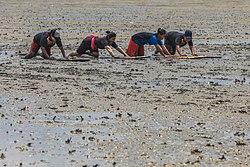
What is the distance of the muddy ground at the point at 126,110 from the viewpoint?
1110cm

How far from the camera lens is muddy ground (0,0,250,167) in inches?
437

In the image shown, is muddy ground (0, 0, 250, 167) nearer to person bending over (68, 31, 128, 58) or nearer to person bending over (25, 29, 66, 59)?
person bending over (25, 29, 66, 59)

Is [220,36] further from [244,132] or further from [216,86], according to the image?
[244,132]

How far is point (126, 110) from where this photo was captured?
1481 centimetres

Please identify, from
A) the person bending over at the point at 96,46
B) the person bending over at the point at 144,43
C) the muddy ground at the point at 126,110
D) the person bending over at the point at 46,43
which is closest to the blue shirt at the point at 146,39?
the person bending over at the point at 144,43

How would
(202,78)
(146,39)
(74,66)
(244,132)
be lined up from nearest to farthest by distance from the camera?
(244,132), (202,78), (74,66), (146,39)

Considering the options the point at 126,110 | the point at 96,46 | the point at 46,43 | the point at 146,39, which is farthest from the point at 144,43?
the point at 126,110

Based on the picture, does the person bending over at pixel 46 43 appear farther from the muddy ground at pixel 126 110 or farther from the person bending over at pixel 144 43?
the person bending over at pixel 144 43

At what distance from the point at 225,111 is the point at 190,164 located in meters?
4.24

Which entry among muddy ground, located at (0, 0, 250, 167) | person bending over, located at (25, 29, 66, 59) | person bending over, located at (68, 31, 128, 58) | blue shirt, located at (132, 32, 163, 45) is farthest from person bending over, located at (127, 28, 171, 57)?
person bending over, located at (25, 29, 66, 59)

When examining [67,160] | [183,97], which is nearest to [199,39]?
[183,97]

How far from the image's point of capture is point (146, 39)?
82.4ft

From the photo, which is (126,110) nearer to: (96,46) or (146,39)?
(96,46)

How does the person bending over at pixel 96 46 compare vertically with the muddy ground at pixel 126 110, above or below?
below
